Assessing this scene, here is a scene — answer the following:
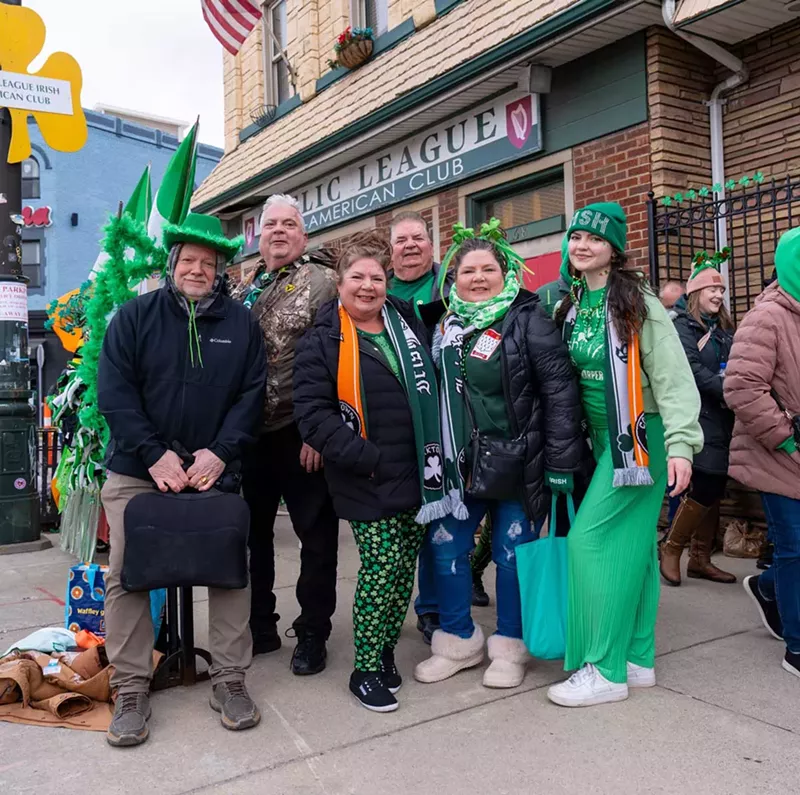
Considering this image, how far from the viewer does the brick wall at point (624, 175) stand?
637cm

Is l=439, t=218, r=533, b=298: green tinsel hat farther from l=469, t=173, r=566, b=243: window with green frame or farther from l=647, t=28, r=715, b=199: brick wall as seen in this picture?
l=469, t=173, r=566, b=243: window with green frame

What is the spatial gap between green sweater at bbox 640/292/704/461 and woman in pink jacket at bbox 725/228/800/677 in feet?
1.48

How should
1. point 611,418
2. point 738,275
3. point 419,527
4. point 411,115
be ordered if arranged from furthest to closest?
1. point 411,115
2. point 738,275
3. point 419,527
4. point 611,418

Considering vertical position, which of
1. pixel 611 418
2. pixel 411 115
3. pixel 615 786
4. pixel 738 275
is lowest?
pixel 615 786

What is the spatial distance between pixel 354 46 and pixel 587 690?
8160mm

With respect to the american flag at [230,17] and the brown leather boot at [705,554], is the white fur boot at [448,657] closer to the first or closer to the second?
the brown leather boot at [705,554]

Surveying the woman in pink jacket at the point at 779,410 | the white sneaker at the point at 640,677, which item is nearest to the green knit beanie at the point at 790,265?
the woman in pink jacket at the point at 779,410

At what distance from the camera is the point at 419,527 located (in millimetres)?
3410

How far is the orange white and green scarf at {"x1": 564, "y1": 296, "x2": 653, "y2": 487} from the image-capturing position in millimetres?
3154

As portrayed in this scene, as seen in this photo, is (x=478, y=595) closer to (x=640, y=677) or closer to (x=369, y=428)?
(x=640, y=677)

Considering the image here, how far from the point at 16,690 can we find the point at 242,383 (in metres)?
1.54

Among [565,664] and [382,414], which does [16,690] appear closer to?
[382,414]

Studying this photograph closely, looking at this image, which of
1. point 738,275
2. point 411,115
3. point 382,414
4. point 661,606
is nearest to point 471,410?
point 382,414

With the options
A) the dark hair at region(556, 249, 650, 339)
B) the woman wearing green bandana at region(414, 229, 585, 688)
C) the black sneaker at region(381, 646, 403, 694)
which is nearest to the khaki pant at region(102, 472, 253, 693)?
the black sneaker at region(381, 646, 403, 694)
